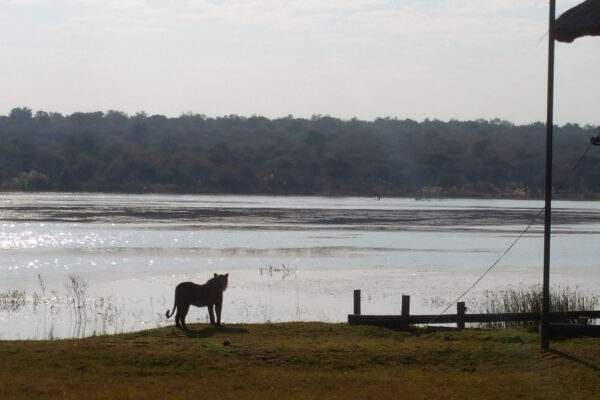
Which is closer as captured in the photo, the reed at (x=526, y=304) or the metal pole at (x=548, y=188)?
the metal pole at (x=548, y=188)

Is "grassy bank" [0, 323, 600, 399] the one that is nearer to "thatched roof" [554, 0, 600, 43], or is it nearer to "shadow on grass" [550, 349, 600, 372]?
"shadow on grass" [550, 349, 600, 372]

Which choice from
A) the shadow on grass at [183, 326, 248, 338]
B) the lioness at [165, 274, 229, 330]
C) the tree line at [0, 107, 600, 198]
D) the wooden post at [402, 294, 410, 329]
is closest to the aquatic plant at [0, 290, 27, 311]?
the lioness at [165, 274, 229, 330]

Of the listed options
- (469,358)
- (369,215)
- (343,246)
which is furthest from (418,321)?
(369,215)

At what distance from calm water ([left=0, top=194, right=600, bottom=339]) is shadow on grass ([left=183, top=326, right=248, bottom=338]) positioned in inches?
200

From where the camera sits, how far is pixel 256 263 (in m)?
44.8

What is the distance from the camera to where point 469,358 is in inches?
696

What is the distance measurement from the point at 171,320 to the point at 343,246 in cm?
2744

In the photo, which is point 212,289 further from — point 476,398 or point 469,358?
point 476,398

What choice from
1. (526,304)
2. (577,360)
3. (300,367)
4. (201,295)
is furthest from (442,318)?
(300,367)

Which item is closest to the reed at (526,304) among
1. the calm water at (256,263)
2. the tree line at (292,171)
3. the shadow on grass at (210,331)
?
the calm water at (256,263)

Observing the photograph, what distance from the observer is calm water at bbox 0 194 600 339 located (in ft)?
96.9

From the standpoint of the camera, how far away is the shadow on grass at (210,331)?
2039cm

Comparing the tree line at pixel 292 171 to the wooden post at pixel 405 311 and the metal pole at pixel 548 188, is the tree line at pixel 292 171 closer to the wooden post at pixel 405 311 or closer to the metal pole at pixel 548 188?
the wooden post at pixel 405 311

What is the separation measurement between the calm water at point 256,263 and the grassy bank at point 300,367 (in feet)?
23.5
